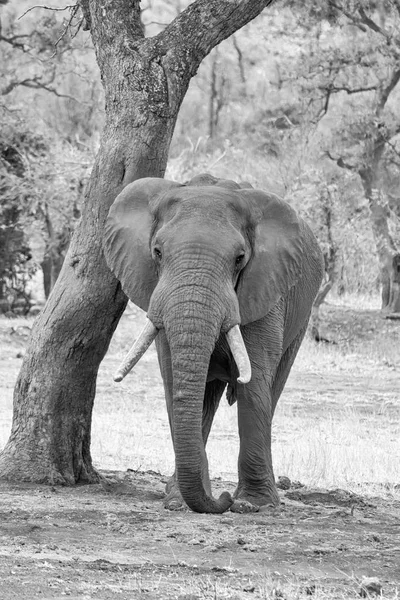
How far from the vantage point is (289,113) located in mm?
26438

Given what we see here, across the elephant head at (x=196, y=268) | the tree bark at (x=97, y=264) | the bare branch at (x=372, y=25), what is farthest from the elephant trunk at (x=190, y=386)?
the bare branch at (x=372, y=25)

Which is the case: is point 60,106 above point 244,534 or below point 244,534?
above

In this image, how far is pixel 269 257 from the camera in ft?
23.6

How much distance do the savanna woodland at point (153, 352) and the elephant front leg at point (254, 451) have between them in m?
0.20

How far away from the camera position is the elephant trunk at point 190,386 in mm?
6055

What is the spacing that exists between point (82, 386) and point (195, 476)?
2169mm

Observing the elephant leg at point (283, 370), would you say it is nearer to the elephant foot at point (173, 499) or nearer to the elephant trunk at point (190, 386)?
the elephant foot at point (173, 499)

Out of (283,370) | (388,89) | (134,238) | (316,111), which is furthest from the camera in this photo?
(316,111)

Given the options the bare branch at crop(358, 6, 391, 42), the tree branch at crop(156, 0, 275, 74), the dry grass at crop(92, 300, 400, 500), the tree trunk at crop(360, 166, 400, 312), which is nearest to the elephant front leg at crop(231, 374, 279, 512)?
the dry grass at crop(92, 300, 400, 500)

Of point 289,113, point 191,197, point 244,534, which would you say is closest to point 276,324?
point 191,197

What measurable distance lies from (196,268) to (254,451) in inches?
60.8

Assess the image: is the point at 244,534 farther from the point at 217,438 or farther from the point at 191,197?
the point at 217,438

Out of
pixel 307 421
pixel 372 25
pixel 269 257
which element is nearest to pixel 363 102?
pixel 372 25

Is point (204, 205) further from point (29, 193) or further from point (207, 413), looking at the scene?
point (29, 193)
